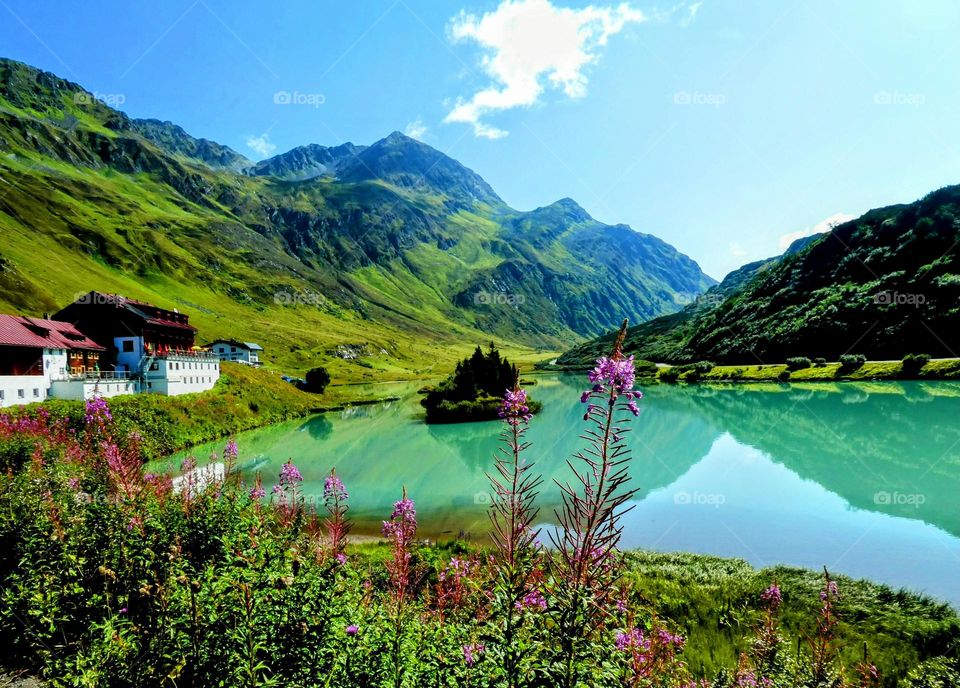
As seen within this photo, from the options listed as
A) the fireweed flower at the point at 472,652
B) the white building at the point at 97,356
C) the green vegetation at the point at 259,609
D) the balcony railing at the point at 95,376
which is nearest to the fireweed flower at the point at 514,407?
the green vegetation at the point at 259,609

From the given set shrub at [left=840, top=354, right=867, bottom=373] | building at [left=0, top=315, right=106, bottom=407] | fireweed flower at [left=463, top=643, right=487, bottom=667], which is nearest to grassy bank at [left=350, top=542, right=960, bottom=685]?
fireweed flower at [left=463, top=643, right=487, bottom=667]

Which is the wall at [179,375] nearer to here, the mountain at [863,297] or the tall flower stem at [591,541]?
the tall flower stem at [591,541]

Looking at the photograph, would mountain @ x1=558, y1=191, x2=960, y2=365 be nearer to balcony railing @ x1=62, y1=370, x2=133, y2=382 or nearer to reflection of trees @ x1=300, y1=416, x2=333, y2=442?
reflection of trees @ x1=300, y1=416, x2=333, y2=442

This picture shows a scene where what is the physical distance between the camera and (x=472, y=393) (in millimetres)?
59656

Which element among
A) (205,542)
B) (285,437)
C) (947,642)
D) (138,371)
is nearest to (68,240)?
(138,371)

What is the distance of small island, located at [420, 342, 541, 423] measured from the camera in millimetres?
56500

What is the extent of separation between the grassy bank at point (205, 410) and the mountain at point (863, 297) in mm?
91161

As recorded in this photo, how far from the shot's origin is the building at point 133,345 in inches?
1887

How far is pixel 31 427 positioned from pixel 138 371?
29440mm

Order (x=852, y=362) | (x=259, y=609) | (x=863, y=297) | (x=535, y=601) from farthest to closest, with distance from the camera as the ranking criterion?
1. (x=863, y=297)
2. (x=852, y=362)
3. (x=535, y=601)
4. (x=259, y=609)

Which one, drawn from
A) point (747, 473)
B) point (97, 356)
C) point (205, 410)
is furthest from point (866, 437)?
point (97, 356)

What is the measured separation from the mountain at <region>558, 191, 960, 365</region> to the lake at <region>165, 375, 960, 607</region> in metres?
22.7

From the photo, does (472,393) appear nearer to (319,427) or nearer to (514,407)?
(319,427)

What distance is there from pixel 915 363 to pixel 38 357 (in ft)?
338
